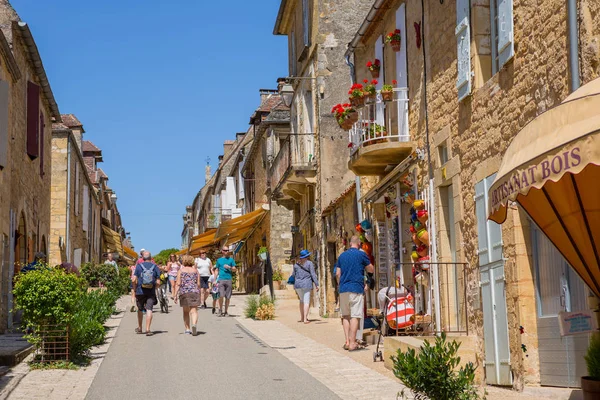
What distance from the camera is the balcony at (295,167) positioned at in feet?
82.8

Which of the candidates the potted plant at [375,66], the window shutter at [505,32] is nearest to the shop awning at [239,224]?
the potted plant at [375,66]

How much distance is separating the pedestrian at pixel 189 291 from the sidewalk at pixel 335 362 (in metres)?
1.23

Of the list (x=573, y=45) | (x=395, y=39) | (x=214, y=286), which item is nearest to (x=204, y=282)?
(x=214, y=286)

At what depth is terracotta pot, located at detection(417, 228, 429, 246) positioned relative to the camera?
1444 cm

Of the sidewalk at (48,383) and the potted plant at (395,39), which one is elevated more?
the potted plant at (395,39)

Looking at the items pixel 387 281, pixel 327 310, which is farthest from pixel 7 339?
pixel 327 310

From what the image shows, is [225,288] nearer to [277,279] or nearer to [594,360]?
[277,279]

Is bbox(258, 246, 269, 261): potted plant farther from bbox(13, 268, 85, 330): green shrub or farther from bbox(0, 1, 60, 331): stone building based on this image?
bbox(13, 268, 85, 330): green shrub

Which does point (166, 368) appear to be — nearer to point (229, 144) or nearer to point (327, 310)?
point (327, 310)

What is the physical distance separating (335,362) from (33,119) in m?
12.6

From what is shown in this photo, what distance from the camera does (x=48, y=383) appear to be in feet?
34.4

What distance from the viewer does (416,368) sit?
765cm

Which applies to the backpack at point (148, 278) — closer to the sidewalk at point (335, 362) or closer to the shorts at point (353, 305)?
the sidewalk at point (335, 362)

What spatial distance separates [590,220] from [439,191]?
618 cm
